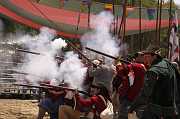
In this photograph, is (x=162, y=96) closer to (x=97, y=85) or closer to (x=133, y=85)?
(x=133, y=85)

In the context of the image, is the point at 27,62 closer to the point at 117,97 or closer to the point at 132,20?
the point at 117,97

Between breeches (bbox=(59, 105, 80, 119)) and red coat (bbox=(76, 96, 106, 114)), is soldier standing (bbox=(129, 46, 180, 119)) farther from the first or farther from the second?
breeches (bbox=(59, 105, 80, 119))

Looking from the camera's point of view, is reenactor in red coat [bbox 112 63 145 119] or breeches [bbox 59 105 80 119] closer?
reenactor in red coat [bbox 112 63 145 119]

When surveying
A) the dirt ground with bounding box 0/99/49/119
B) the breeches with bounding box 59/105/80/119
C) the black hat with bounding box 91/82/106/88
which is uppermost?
the black hat with bounding box 91/82/106/88

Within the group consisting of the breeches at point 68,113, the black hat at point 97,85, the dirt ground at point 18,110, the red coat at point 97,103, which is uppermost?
the black hat at point 97,85

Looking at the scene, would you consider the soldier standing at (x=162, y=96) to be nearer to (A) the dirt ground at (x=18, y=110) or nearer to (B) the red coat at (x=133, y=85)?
(B) the red coat at (x=133, y=85)

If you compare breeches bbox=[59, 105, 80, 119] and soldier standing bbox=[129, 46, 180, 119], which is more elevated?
soldier standing bbox=[129, 46, 180, 119]

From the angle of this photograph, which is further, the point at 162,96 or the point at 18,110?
the point at 18,110

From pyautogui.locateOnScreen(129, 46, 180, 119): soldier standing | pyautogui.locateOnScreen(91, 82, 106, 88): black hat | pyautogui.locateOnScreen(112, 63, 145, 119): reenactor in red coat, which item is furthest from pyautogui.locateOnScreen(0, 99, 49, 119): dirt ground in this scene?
pyautogui.locateOnScreen(129, 46, 180, 119): soldier standing

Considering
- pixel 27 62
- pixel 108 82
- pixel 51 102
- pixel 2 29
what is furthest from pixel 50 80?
pixel 2 29

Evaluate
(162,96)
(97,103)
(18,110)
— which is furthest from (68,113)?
(18,110)

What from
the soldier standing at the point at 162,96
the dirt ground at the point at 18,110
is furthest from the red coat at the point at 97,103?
the dirt ground at the point at 18,110

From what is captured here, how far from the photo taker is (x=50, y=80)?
968cm

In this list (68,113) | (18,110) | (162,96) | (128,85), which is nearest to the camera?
(162,96)
